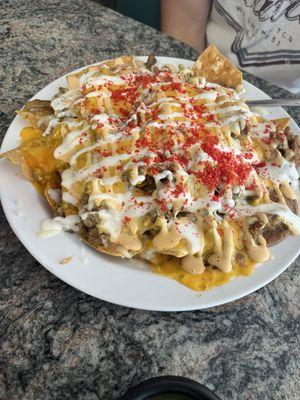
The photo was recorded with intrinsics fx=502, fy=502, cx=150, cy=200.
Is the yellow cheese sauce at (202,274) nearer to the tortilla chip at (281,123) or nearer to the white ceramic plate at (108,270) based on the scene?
the white ceramic plate at (108,270)

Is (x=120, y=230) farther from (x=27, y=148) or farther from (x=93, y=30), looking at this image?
(x=93, y=30)

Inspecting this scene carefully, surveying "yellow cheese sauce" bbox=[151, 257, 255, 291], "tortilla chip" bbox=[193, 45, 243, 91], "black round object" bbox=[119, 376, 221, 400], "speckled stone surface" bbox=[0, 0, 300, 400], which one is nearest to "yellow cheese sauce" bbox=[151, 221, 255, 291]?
"yellow cheese sauce" bbox=[151, 257, 255, 291]

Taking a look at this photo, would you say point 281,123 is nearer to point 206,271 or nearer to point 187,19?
point 206,271

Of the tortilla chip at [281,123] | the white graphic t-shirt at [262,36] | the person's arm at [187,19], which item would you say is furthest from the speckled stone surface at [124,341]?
the person's arm at [187,19]

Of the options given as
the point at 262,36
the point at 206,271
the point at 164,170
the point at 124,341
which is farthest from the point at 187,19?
the point at 124,341

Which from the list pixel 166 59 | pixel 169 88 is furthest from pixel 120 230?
pixel 166 59
